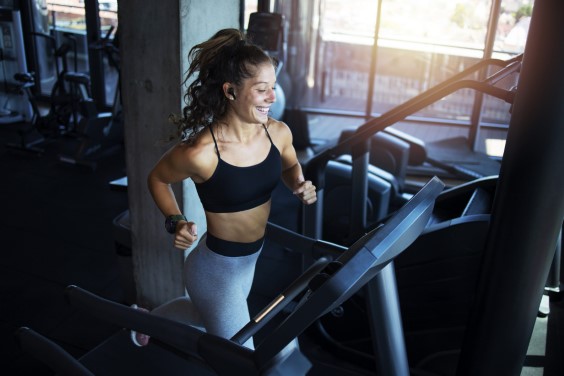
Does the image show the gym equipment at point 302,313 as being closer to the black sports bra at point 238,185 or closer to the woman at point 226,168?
the woman at point 226,168

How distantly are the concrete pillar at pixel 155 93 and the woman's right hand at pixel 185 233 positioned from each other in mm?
541

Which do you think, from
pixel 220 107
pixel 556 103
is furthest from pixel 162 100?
pixel 556 103

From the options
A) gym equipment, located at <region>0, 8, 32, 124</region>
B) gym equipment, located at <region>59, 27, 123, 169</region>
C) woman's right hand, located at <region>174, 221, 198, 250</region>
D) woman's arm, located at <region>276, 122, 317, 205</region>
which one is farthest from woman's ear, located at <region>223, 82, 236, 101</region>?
gym equipment, located at <region>0, 8, 32, 124</region>

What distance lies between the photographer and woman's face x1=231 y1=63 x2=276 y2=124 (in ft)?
5.04

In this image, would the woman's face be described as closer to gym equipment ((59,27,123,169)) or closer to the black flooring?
the black flooring

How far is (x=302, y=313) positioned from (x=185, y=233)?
50cm

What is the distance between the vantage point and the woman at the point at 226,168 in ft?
5.10

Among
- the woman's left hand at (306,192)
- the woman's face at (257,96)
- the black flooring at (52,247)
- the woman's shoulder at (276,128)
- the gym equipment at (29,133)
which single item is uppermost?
the woman's face at (257,96)

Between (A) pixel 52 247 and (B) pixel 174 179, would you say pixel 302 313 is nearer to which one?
(B) pixel 174 179

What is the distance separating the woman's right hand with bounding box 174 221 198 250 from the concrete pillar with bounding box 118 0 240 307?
1.78 ft

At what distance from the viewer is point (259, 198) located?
66.3 inches

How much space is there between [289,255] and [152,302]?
1.08 metres

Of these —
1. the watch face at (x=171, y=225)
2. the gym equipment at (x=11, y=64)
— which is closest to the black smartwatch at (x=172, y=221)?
the watch face at (x=171, y=225)

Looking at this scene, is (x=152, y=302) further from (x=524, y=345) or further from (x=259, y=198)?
(x=524, y=345)
